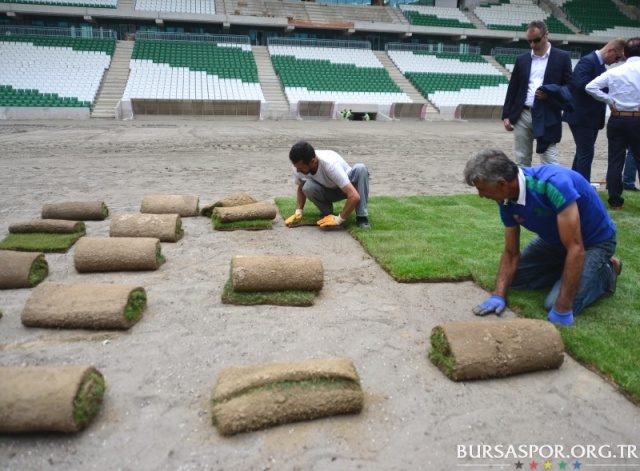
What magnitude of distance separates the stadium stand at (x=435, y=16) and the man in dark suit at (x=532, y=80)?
32.5 meters

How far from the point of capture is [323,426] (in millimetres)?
2576

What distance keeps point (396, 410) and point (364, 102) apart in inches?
1009

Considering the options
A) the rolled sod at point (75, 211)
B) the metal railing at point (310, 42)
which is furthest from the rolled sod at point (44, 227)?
the metal railing at point (310, 42)

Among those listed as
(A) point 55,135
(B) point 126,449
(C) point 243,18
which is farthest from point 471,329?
(C) point 243,18

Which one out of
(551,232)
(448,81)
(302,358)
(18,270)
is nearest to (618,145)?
(551,232)

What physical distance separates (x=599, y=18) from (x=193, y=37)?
32.5 meters

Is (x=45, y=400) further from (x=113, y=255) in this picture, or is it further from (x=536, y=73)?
(x=536, y=73)

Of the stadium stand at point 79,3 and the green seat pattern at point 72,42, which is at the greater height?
the stadium stand at point 79,3

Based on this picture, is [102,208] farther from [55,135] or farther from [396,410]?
[55,135]

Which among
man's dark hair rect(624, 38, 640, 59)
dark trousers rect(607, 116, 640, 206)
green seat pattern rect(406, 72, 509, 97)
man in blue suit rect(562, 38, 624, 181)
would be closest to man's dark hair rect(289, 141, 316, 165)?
man in blue suit rect(562, 38, 624, 181)

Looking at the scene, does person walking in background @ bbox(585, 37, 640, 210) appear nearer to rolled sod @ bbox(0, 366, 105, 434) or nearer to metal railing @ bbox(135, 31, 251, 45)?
rolled sod @ bbox(0, 366, 105, 434)

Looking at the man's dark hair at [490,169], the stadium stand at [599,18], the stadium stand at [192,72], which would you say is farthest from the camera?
the stadium stand at [599,18]

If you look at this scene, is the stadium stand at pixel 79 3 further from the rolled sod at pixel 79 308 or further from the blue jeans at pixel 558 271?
the blue jeans at pixel 558 271

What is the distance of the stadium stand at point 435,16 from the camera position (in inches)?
1419
